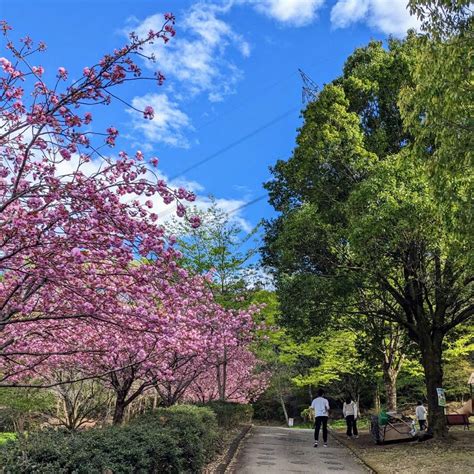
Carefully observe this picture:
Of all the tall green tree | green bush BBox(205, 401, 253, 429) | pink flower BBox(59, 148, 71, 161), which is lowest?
green bush BBox(205, 401, 253, 429)

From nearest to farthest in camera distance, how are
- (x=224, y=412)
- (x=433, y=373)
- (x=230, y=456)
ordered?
1. (x=230, y=456)
2. (x=433, y=373)
3. (x=224, y=412)

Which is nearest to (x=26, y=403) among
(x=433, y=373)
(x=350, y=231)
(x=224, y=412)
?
(x=224, y=412)

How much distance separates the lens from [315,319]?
1366cm

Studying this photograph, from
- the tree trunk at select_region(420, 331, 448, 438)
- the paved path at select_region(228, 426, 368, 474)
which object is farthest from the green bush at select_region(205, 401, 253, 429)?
the tree trunk at select_region(420, 331, 448, 438)

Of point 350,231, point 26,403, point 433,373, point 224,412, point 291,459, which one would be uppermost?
point 350,231

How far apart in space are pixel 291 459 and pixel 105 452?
7.39 metres

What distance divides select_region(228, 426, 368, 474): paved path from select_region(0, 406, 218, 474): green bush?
3012 mm

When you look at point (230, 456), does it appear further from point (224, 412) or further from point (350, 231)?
point (350, 231)

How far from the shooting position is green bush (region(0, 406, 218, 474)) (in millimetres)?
3855

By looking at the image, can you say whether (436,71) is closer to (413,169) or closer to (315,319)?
(413,169)

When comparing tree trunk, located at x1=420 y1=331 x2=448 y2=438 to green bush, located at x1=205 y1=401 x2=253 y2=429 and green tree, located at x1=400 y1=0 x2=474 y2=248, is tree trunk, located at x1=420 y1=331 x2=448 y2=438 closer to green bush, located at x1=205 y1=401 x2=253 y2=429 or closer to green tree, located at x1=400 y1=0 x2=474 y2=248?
green bush, located at x1=205 y1=401 x2=253 y2=429

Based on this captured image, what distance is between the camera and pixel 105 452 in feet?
15.2

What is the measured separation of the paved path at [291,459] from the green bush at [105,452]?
3012 millimetres

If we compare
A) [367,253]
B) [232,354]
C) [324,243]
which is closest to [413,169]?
[367,253]
